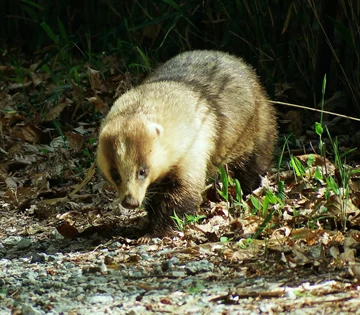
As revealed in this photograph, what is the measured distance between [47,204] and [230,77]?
1808 mm

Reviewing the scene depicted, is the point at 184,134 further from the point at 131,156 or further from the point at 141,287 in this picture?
the point at 141,287

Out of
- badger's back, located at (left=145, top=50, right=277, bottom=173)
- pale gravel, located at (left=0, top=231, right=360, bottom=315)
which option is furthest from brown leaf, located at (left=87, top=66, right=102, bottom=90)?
pale gravel, located at (left=0, top=231, right=360, bottom=315)

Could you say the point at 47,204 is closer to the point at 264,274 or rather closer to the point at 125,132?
the point at 125,132

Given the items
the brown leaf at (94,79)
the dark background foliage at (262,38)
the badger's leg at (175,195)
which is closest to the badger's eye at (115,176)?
the badger's leg at (175,195)

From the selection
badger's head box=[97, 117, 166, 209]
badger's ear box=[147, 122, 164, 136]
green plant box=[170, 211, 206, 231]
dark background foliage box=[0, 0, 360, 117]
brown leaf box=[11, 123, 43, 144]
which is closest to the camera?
badger's head box=[97, 117, 166, 209]

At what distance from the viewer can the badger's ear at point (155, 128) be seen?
583 centimetres

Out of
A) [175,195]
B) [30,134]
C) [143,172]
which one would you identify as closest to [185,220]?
[175,195]

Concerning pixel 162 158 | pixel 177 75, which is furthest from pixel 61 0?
pixel 162 158

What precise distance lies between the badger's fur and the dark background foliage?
0.84 m

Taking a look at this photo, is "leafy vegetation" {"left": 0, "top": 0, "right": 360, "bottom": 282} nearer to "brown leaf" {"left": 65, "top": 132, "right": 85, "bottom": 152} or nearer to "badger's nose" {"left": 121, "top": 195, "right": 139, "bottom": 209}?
"brown leaf" {"left": 65, "top": 132, "right": 85, "bottom": 152}

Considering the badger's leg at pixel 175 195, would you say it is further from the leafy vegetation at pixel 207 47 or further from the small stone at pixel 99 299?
the small stone at pixel 99 299

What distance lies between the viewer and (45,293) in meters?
4.40

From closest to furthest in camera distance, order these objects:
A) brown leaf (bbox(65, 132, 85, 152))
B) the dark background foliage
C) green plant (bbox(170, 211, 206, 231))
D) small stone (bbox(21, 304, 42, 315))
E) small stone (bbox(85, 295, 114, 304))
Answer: small stone (bbox(21, 304, 42, 315)) < small stone (bbox(85, 295, 114, 304)) < green plant (bbox(170, 211, 206, 231)) < the dark background foliage < brown leaf (bbox(65, 132, 85, 152))

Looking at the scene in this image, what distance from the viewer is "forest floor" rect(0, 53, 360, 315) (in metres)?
4.02
